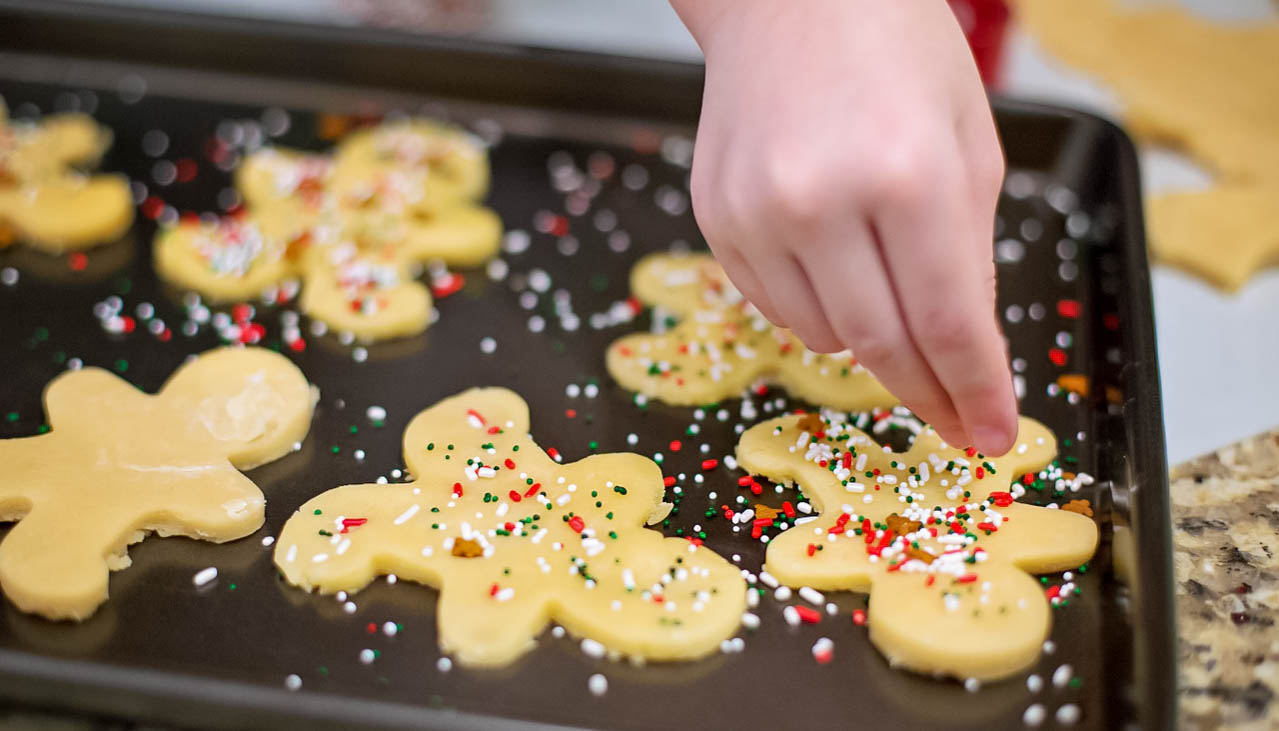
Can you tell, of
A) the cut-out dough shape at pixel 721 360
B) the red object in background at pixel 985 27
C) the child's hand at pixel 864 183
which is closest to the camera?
the child's hand at pixel 864 183

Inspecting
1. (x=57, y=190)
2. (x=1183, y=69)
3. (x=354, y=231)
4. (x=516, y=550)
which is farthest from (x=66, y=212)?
(x=1183, y=69)

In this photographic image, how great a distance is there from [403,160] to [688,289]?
42 centimetres

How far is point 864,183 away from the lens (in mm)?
801

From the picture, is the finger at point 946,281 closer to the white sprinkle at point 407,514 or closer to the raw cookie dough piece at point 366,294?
the white sprinkle at point 407,514

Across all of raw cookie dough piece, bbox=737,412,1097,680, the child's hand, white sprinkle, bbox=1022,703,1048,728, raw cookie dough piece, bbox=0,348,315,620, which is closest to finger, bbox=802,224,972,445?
the child's hand

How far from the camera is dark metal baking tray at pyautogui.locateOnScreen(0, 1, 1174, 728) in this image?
0.90 meters

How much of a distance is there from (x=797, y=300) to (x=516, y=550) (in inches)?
12.4

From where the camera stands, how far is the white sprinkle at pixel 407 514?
103 centimetres

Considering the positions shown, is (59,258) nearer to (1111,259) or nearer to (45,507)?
(45,507)

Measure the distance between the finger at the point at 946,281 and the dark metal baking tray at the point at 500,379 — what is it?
0.65ft

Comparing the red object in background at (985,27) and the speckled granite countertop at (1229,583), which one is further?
the red object in background at (985,27)

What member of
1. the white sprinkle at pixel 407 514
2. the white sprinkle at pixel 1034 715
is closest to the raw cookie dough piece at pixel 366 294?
the white sprinkle at pixel 407 514

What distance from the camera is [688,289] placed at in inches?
52.1

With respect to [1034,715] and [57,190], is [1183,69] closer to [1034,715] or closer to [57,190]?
[1034,715]
